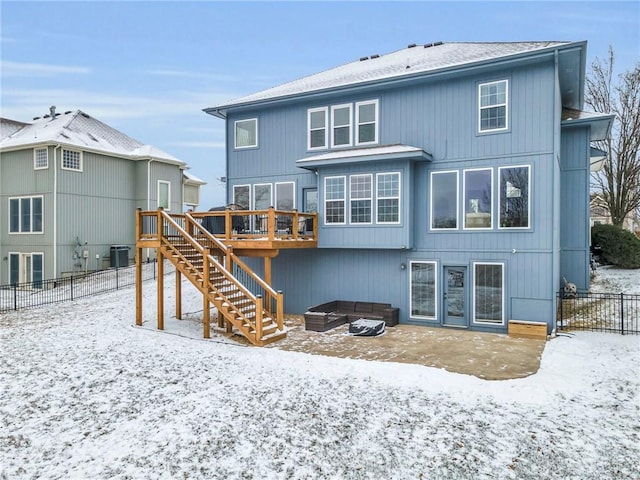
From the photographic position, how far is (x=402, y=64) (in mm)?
14445

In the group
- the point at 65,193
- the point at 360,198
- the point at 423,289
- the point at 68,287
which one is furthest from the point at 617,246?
the point at 65,193

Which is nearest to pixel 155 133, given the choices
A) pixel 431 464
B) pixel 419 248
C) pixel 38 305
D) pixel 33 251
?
pixel 33 251

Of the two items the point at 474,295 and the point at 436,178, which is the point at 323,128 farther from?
the point at 474,295

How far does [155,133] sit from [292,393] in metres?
103

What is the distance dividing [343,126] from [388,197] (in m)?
3.14

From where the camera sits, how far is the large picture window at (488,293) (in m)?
11.8

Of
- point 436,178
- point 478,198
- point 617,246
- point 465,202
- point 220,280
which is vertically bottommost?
point 220,280

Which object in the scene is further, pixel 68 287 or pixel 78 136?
pixel 78 136

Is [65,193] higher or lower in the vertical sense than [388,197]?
higher

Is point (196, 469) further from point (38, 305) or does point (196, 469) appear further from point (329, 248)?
point (38, 305)

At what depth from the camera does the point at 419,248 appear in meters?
12.8

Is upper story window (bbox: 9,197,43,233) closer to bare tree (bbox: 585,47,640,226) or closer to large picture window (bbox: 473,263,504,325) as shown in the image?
large picture window (bbox: 473,263,504,325)

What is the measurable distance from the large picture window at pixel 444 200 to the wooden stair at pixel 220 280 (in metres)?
5.22

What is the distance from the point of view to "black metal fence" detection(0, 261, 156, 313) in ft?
57.6
